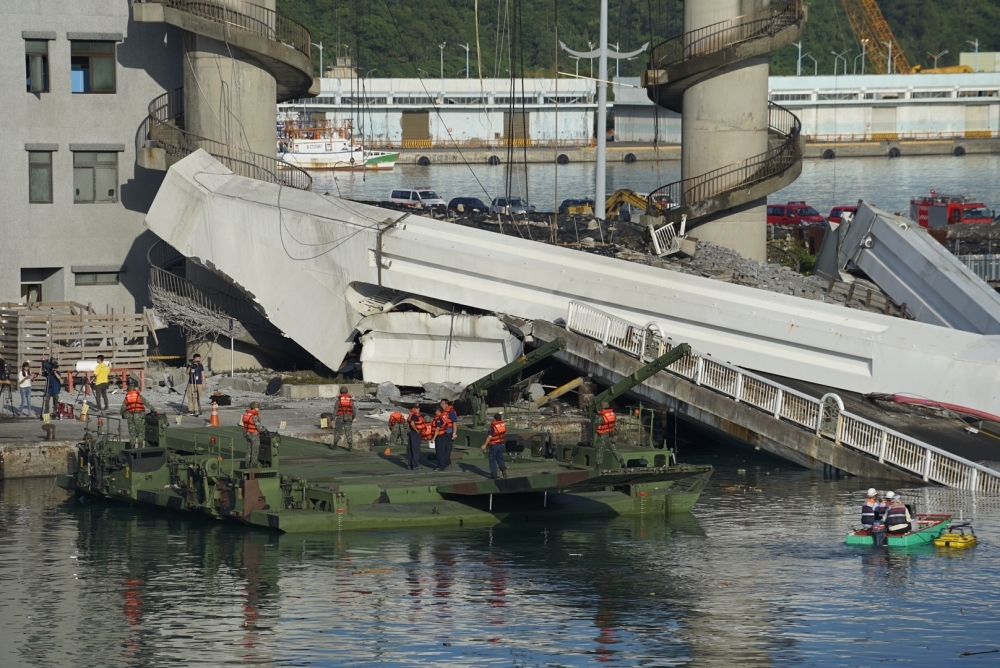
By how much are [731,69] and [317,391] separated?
59.2 ft

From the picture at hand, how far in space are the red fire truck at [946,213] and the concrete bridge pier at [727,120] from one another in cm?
2392

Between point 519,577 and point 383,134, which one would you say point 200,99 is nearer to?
point 519,577

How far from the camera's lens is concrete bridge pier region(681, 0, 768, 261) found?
51.9m

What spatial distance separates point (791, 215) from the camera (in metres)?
79.8

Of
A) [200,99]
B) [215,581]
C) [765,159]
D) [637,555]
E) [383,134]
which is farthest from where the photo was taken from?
[383,134]

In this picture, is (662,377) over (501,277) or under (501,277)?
under

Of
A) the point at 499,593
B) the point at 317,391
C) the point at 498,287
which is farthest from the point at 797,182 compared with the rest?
the point at 499,593

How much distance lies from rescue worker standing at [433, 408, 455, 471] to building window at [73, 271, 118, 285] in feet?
64.6

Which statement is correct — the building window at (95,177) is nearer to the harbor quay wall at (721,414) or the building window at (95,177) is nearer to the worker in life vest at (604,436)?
the harbor quay wall at (721,414)

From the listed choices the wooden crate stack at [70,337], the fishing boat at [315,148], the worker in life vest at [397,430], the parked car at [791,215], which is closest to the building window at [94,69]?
the wooden crate stack at [70,337]

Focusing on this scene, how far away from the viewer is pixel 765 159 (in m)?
52.3

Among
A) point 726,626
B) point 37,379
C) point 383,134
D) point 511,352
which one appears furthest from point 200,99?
point 383,134

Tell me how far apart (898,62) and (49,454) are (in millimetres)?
172655

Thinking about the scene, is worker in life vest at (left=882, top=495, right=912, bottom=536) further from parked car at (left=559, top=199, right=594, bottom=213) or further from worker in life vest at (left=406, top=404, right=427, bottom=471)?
parked car at (left=559, top=199, right=594, bottom=213)
